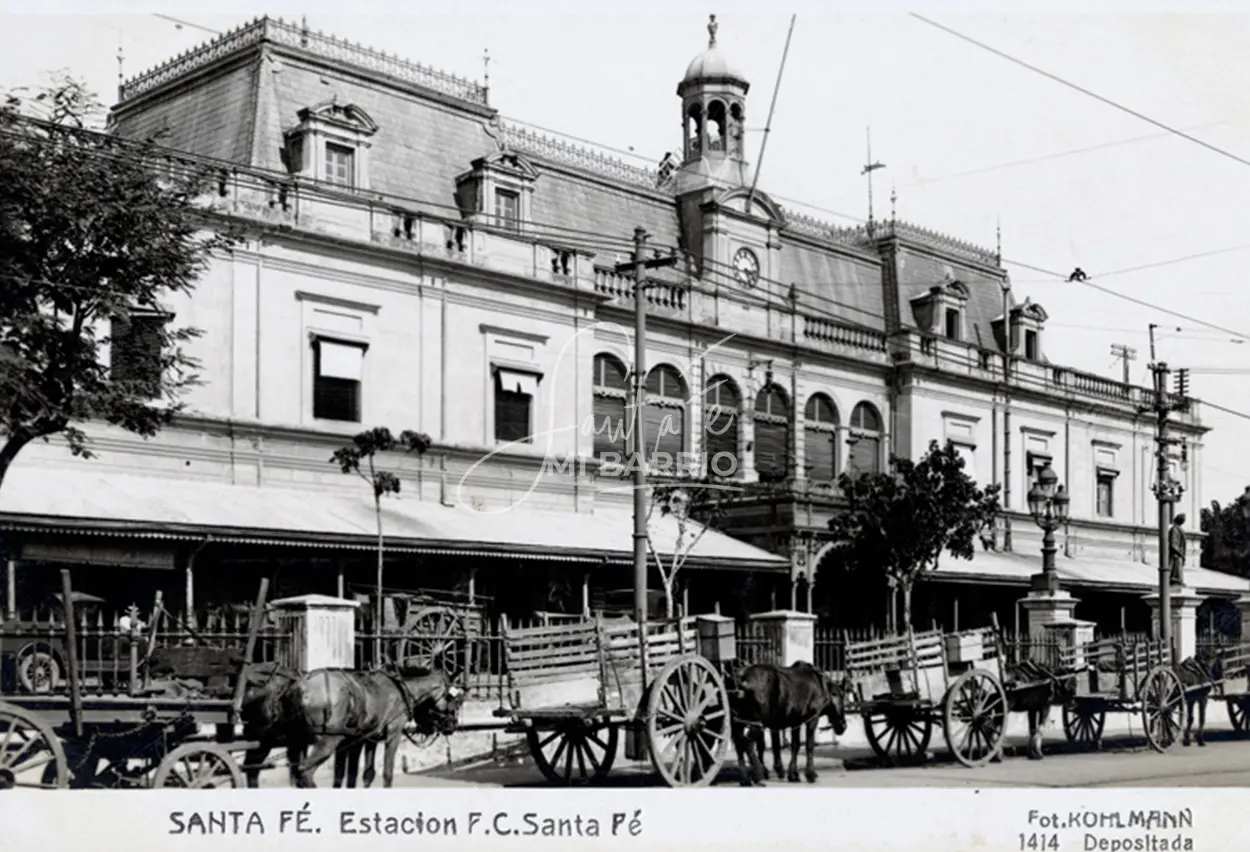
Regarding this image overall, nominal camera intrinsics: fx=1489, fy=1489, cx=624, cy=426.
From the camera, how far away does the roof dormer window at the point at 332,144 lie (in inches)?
920

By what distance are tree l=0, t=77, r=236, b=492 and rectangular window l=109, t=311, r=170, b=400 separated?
5 cm

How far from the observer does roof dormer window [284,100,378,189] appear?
76.7ft

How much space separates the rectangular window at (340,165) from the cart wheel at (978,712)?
12556 mm

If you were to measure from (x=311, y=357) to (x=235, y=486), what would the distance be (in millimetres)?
2390

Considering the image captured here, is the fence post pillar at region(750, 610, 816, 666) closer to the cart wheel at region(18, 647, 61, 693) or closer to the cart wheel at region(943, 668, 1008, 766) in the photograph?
the cart wheel at region(943, 668, 1008, 766)

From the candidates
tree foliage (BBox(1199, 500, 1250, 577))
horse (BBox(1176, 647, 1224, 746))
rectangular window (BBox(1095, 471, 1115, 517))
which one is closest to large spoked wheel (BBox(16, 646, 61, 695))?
horse (BBox(1176, 647, 1224, 746))

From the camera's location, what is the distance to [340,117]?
23.6 meters

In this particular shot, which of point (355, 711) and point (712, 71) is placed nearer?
point (355, 711)

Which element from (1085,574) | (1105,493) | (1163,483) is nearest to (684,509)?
(1163,483)

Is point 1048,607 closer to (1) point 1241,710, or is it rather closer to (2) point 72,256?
(1) point 1241,710

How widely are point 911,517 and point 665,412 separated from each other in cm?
485

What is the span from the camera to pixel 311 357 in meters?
22.5

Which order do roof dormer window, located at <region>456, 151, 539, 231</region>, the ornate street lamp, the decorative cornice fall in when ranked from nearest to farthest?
the ornate street lamp < the decorative cornice < roof dormer window, located at <region>456, 151, 539, 231</region>

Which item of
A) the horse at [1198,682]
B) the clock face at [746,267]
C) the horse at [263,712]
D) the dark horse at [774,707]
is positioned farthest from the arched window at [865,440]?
the horse at [263,712]
